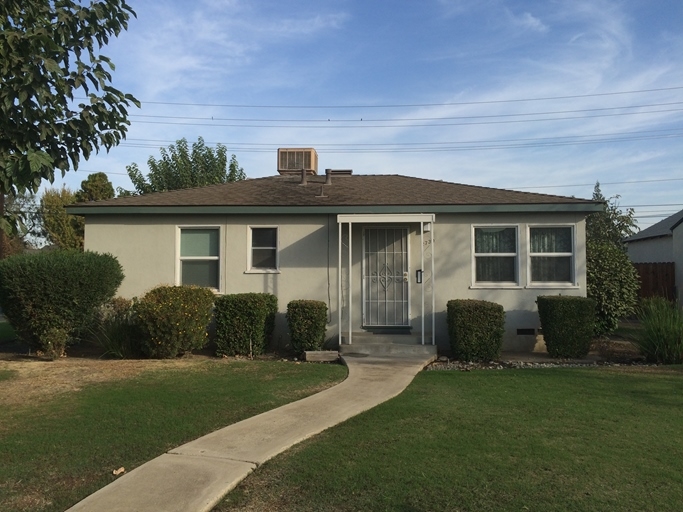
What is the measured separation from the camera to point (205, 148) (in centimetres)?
3456

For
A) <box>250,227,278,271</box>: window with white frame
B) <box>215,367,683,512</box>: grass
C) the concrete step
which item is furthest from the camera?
<box>250,227,278,271</box>: window with white frame

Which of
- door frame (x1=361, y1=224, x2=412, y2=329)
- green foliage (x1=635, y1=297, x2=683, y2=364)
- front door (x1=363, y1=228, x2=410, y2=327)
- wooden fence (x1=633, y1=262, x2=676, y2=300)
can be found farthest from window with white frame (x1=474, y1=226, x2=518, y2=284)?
wooden fence (x1=633, y1=262, x2=676, y2=300)

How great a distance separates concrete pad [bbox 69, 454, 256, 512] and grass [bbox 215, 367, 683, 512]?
0.48 feet

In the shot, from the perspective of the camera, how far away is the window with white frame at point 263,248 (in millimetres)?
13352

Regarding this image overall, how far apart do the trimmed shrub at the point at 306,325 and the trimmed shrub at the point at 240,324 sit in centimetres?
63

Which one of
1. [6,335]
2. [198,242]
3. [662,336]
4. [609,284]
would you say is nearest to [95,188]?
[6,335]

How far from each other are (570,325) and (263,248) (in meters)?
6.63

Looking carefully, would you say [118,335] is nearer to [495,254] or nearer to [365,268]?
[365,268]

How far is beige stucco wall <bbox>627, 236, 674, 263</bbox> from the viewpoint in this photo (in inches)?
954

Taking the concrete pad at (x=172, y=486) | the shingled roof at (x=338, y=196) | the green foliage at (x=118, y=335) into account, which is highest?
the shingled roof at (x=338, y=196)

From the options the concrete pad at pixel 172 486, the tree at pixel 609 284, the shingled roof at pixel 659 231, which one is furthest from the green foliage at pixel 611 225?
the concrete pad at pixel 172 486

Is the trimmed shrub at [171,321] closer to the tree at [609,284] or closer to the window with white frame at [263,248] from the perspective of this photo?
the window with white frame at [263,248]

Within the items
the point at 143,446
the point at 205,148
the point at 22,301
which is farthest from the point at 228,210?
the point at 205,148

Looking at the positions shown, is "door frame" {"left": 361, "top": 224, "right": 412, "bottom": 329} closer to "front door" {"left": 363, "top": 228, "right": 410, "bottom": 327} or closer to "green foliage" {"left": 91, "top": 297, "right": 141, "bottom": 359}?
"front door" {"left": 363, "top": 228, "right": 410, "bottom": 327}
